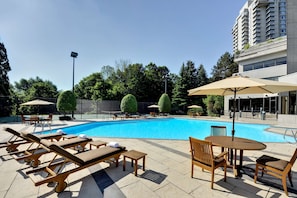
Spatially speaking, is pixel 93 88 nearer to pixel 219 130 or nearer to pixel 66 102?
pixel 66 102

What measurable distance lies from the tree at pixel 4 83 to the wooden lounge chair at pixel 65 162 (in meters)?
16.9

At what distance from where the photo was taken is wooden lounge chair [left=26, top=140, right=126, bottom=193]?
8.37 feet

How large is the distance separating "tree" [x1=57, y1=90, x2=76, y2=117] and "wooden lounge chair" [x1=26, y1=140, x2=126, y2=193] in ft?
37.5

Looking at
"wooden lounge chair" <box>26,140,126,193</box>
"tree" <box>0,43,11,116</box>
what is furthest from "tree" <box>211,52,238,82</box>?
"tree" <box>0,43,11,116</box>

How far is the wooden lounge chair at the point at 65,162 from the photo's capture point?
8.37 feet

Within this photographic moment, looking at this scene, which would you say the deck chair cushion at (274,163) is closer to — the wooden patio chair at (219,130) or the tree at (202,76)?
the wooden patio chair at (219,130)

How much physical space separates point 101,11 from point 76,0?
7.54 ft

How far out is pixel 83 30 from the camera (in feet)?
40.4

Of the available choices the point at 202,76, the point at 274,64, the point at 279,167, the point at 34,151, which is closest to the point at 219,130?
the point at 279,167

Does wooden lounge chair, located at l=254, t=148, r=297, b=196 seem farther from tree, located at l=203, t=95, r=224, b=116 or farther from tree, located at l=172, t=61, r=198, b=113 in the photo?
tree, located at l=172, t=61, r=198, b=113

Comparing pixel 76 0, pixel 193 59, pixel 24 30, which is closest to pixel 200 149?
pixel 76 0

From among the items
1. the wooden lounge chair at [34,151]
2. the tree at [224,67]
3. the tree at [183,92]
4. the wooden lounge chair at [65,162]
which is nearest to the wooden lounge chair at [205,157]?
the wooden lounge chair at [65,162]

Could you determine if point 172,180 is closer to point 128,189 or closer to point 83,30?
point 128,189

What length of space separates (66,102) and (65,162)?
12232 mm
